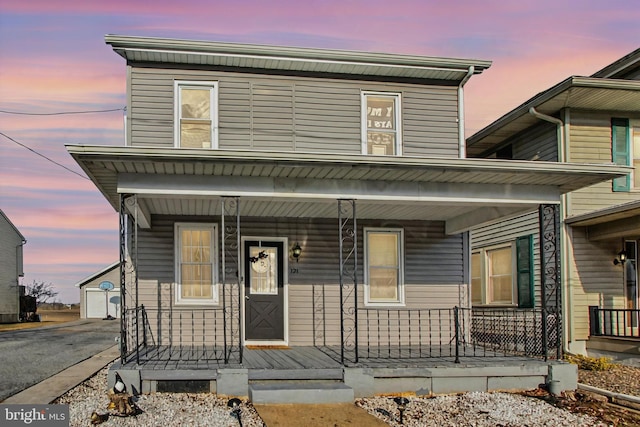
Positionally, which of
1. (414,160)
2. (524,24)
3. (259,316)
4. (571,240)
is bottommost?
(259,316)

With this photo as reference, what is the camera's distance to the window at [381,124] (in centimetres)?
1216

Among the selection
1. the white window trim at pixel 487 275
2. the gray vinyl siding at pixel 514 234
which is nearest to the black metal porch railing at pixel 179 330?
the gray vinyl siding at pixel 514 234

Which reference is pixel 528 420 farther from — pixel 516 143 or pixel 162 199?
pixel 516 143

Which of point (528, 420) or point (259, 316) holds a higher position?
point (259, 316)

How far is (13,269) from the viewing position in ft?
117

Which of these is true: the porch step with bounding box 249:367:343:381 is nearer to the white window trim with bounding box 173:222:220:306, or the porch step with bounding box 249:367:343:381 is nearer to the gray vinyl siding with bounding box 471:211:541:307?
the white window trim with bounding box 173:222:220:306

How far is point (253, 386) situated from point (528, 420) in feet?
12.4

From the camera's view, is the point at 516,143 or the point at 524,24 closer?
the point at 524,24

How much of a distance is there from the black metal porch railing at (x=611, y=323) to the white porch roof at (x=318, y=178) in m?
4.55

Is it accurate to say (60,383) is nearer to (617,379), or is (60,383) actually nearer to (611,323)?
(617,379)

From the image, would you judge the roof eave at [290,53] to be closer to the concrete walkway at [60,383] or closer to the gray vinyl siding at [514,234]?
the gray vinyl siding at [514,234]

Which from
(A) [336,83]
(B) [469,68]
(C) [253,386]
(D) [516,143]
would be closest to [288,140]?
(A) [336,83]

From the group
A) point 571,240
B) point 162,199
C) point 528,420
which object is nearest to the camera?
point 528,420

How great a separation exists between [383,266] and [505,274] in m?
5.65
